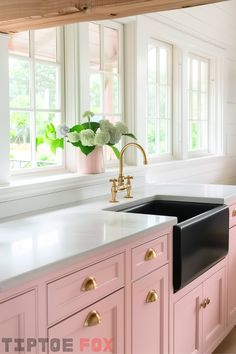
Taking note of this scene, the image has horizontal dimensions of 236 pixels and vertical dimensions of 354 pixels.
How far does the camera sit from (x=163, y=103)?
4109mm

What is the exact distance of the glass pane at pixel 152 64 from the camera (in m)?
3.85

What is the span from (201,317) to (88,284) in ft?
3.92

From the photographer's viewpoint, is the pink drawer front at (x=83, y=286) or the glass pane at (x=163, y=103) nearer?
the pink drawer front at (x=83, y=286)

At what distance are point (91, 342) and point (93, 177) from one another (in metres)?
1.30

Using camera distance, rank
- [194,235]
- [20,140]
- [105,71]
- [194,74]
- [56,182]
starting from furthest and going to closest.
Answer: [194,74] < [105,71] < [20,140] < [56,182] < [194,235]

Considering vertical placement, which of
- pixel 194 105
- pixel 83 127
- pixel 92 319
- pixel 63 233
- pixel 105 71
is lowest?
pixel 92 319

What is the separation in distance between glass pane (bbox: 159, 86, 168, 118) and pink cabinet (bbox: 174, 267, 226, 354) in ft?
5.31

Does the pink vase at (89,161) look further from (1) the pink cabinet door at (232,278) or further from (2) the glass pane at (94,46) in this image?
(1) the pink cabinet door at (232,278)

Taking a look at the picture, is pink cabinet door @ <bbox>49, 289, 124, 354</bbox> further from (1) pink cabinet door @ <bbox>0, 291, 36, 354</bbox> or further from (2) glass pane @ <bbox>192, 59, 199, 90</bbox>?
→ (2) glass pane @ <bbox>192, 59, 199, 90</bbox>

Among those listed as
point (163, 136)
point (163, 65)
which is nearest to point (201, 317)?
point (163, 136)

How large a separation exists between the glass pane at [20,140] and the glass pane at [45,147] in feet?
0.27

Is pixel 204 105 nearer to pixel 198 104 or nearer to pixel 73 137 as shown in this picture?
pixel 198 104

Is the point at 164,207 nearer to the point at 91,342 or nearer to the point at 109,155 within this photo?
the point at 109,155

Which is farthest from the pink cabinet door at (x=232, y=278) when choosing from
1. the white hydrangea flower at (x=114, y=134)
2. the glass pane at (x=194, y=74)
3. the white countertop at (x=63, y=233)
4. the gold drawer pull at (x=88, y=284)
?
the glass pane at (x=194, y=74)
